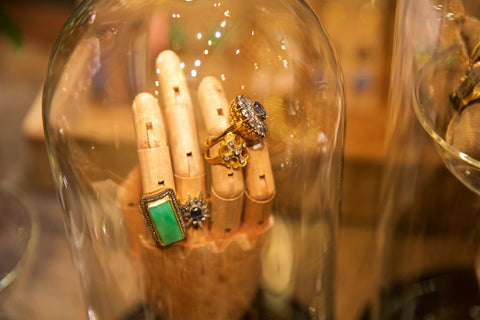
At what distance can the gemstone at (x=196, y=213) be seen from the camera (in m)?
0.36

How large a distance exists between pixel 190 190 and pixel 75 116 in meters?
0.14

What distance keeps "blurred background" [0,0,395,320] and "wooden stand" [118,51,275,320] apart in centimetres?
19

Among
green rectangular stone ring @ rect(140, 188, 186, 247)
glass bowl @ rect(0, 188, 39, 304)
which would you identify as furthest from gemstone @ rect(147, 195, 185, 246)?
glass bowl @ rect(0, 188, 39, 304)

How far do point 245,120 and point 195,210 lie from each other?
0.24ft

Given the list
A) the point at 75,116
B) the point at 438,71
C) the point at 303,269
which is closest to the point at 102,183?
the point at 75,116

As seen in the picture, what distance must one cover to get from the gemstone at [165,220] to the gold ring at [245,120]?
49 mm

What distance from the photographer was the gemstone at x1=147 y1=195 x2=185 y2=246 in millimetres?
350

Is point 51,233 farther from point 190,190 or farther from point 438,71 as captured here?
point 438,71

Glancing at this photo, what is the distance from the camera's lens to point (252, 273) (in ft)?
1.34

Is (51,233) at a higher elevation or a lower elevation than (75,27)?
lower

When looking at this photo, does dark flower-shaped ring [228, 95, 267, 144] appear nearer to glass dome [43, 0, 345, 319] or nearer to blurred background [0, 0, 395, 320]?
glass dome [43, 0, 345, 319]

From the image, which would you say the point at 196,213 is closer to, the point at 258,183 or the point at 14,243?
the point at 258,183

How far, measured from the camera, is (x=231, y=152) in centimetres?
35

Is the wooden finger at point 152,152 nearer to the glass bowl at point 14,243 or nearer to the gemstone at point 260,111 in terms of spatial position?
the gemstone at point 260,111
